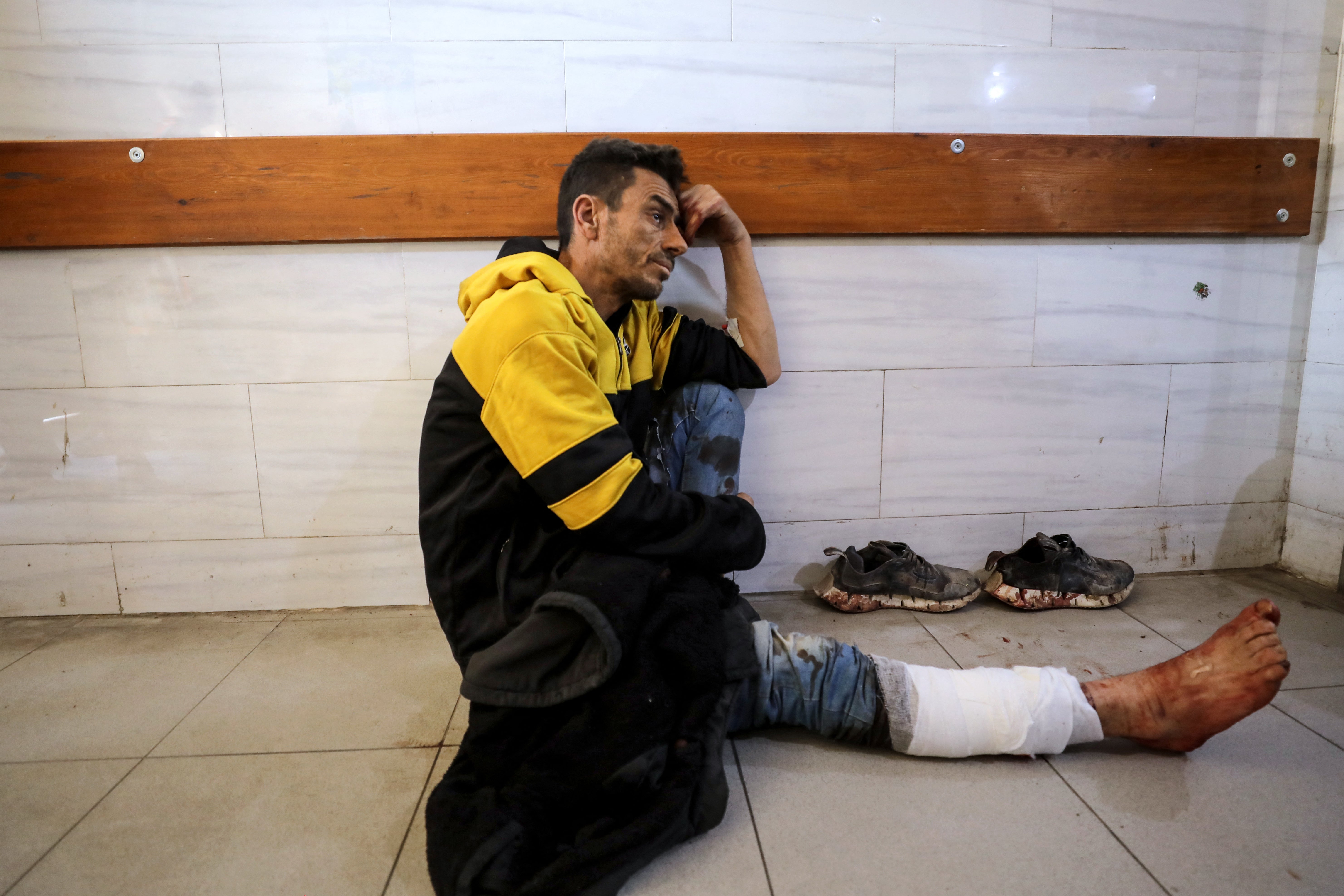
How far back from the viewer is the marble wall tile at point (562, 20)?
71.3 inches

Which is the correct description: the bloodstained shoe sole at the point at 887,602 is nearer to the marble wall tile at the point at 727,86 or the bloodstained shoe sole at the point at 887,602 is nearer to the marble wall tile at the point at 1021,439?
the marble wall tile at the point at 1021,439

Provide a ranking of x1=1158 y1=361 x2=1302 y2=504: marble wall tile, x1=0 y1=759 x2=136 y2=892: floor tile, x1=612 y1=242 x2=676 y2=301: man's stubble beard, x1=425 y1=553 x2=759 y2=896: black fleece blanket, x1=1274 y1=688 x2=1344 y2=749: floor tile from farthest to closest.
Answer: x1=1158 y1=361 x2=1302 y2=504: marble wall tile
x1=612 y1=242 x2=676 y2=301: man's stubble beard
x1=1274 y1=688 x2=1344 y2=749: floor tile
x1=0 y1=759 x2=136 y2=892: floor tile
x1=425 y1=553 x2=759 y2=896: black fleece blanket

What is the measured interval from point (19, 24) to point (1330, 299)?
3442 millimetres

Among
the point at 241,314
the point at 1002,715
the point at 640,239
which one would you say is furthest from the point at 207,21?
the point at 1002,715

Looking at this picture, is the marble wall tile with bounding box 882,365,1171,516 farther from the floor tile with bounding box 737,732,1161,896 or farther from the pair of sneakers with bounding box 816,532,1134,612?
the floor tile with bounding box 737,732,1161,896

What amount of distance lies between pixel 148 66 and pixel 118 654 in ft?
4.70

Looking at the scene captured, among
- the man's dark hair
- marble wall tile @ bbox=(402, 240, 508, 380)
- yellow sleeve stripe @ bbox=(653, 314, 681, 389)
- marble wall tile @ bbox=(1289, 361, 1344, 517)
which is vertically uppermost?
the man's dark hair

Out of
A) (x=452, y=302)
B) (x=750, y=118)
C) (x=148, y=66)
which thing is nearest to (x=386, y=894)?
(x=452, y=302)

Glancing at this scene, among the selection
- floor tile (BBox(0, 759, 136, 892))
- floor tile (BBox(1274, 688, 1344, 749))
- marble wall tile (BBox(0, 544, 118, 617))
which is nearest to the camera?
floor tile (BBox(0, 759, 136, 892))

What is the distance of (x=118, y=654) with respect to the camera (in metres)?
1.85

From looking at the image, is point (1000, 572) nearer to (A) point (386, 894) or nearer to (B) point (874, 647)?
(B) point (874, 647)

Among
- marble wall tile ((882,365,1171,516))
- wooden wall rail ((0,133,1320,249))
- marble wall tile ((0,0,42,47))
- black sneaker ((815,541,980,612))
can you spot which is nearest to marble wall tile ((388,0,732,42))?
wooden wall rail ((0,133,1320,249))

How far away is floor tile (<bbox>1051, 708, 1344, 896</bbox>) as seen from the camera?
3.59 feet

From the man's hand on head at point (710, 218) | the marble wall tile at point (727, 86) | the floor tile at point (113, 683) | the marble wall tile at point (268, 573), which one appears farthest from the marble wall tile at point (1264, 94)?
the floor tile at point (113, 683)
